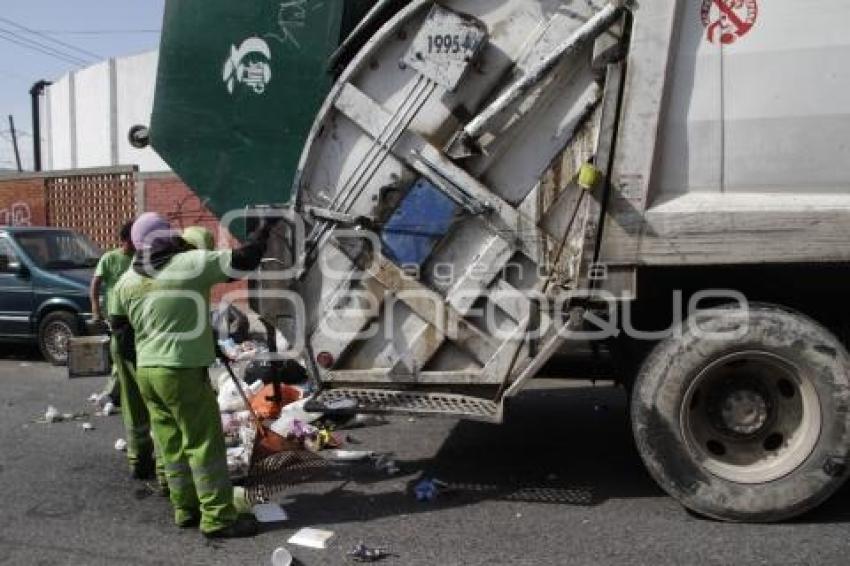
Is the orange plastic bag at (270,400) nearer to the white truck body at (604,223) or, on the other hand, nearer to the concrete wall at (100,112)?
the white truck body at (604,223)

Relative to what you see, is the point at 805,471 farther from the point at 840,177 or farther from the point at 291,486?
the point at 291,486

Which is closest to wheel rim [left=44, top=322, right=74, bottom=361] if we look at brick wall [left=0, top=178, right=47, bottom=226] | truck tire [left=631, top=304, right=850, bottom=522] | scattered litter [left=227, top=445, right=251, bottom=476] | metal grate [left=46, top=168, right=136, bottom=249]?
metal grate [left=46, top=168, right=136, bottom=249]

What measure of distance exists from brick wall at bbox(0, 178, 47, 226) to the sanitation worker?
12.0 meters

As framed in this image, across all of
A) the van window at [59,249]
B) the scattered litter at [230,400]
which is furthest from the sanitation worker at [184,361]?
the van window at [59,249]

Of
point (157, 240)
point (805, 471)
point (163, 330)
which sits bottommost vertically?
point (805, 471)

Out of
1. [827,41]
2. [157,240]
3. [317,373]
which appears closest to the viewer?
[827,41]

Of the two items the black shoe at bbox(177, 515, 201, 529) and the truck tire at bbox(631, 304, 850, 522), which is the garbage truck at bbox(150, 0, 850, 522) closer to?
the truck tire at bbox(631, 304, 850, 522)

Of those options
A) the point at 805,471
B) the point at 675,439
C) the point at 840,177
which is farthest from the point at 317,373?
the point at 840,177

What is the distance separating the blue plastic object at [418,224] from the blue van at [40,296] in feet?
19.0

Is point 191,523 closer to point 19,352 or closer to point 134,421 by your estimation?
point 134,421

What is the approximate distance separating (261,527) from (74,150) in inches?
1099

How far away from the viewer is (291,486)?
4.70m

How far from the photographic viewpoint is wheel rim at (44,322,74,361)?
9.11 m

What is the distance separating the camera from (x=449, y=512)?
421 centimetres
